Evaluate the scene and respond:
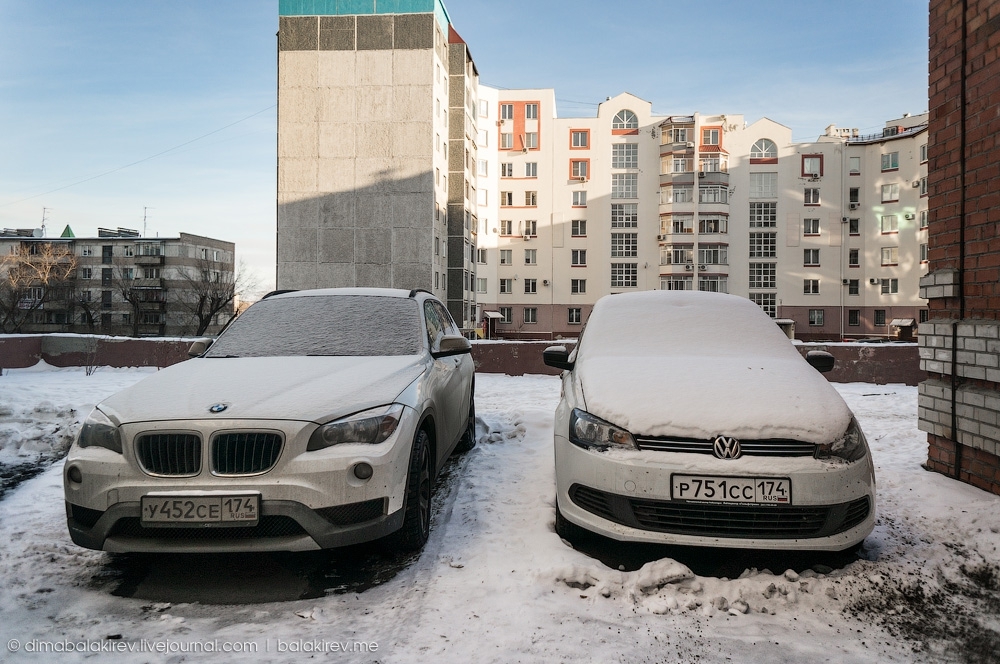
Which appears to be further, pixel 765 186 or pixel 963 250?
pixel 765 186

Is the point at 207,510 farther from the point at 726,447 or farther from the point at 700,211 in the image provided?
the point at 700,211

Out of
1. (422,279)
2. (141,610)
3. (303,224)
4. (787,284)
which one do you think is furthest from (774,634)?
(787,284)

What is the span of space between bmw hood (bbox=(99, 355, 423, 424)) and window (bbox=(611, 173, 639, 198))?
51664mm

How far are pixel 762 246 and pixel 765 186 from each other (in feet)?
17.4

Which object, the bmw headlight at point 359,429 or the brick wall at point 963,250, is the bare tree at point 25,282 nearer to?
the bmw headlight at point 359,429

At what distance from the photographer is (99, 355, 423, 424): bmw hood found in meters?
2.99

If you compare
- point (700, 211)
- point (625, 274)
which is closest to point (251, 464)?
point (625, 274)

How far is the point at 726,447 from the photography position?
300 cm

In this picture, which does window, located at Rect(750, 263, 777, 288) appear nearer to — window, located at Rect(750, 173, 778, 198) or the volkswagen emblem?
window, located at Rect(750, 173, 778, 198)

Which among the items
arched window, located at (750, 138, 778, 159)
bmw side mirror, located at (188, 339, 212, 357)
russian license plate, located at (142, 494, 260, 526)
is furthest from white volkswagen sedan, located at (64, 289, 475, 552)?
arched window, located at (750, 138, 778, 159)

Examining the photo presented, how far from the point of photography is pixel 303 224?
3572cm

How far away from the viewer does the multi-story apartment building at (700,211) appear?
5112 cm

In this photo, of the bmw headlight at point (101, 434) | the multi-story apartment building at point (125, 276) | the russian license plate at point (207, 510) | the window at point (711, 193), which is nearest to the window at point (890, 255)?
the window at point (711, 193)

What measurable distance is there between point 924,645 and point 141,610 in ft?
11.5
